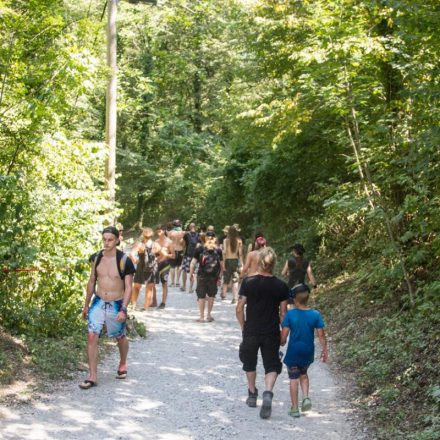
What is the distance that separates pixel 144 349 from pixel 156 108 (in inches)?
1218

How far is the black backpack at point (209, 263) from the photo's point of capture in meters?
13.1

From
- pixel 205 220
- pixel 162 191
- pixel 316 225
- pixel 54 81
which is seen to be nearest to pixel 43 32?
pixel 54 81

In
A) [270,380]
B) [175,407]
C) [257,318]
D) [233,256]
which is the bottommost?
[175,407]

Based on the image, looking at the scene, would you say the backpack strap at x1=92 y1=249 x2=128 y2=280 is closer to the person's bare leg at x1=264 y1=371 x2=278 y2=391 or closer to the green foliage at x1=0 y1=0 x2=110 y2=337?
the green foliage at x1=0 y1=0 x2=110 y2=337

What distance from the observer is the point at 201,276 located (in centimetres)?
1312

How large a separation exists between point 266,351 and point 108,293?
217 centimetres

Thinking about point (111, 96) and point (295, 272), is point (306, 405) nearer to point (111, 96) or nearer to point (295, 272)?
point (295, 272)

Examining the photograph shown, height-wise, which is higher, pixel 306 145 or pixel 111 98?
pixel 306 145

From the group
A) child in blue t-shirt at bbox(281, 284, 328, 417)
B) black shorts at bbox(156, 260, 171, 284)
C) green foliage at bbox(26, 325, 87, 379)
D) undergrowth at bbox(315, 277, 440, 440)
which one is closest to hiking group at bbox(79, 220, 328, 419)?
child in blue t-shirt at bbox(281, 284, 328, 417)

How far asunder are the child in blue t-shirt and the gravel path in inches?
11.7

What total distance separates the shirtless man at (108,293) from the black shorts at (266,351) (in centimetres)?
167

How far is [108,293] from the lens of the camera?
25.1 feet

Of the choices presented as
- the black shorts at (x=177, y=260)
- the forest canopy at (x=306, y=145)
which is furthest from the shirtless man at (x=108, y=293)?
the black shorts at (x=177, y=260)

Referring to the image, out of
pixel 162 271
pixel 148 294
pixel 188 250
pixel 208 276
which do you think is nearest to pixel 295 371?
pixel 208 276
